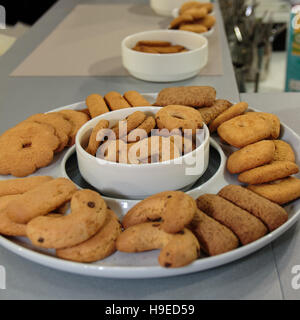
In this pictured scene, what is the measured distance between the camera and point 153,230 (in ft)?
1.35

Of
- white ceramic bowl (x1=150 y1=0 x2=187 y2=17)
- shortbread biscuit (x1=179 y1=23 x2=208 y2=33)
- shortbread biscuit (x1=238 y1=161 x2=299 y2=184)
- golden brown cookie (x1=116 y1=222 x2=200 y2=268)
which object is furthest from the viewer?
white ceramic bowl (x1=150 y1=0 x2=187 y2=17)

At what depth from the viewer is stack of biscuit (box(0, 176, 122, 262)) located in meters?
0.40

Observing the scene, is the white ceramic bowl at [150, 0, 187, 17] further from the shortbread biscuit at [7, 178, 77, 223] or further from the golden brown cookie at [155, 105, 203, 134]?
the shortbread biscuit at [7, 178, 77, 223]

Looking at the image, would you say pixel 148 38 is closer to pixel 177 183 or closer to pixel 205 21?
pixel 205 21

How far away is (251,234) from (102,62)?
0.71 m

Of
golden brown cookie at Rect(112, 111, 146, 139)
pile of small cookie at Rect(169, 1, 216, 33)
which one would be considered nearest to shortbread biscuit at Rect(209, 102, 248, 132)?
golden brown cookie at Rect(112, 111, 146, 139)

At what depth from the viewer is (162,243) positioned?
15.9 inches

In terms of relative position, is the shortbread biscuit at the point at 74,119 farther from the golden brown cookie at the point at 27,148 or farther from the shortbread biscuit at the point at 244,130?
the shortbread biscuit at the point at 244,130

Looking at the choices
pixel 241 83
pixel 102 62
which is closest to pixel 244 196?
pixel 102 62

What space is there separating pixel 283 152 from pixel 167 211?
0.69ft

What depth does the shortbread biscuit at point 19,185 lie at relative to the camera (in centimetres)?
49

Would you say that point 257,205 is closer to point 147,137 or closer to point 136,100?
point 147,137

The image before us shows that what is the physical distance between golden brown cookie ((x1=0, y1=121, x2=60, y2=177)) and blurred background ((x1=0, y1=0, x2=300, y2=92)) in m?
0.93

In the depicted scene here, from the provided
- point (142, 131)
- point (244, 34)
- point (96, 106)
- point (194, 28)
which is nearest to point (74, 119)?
point (96, 106)
